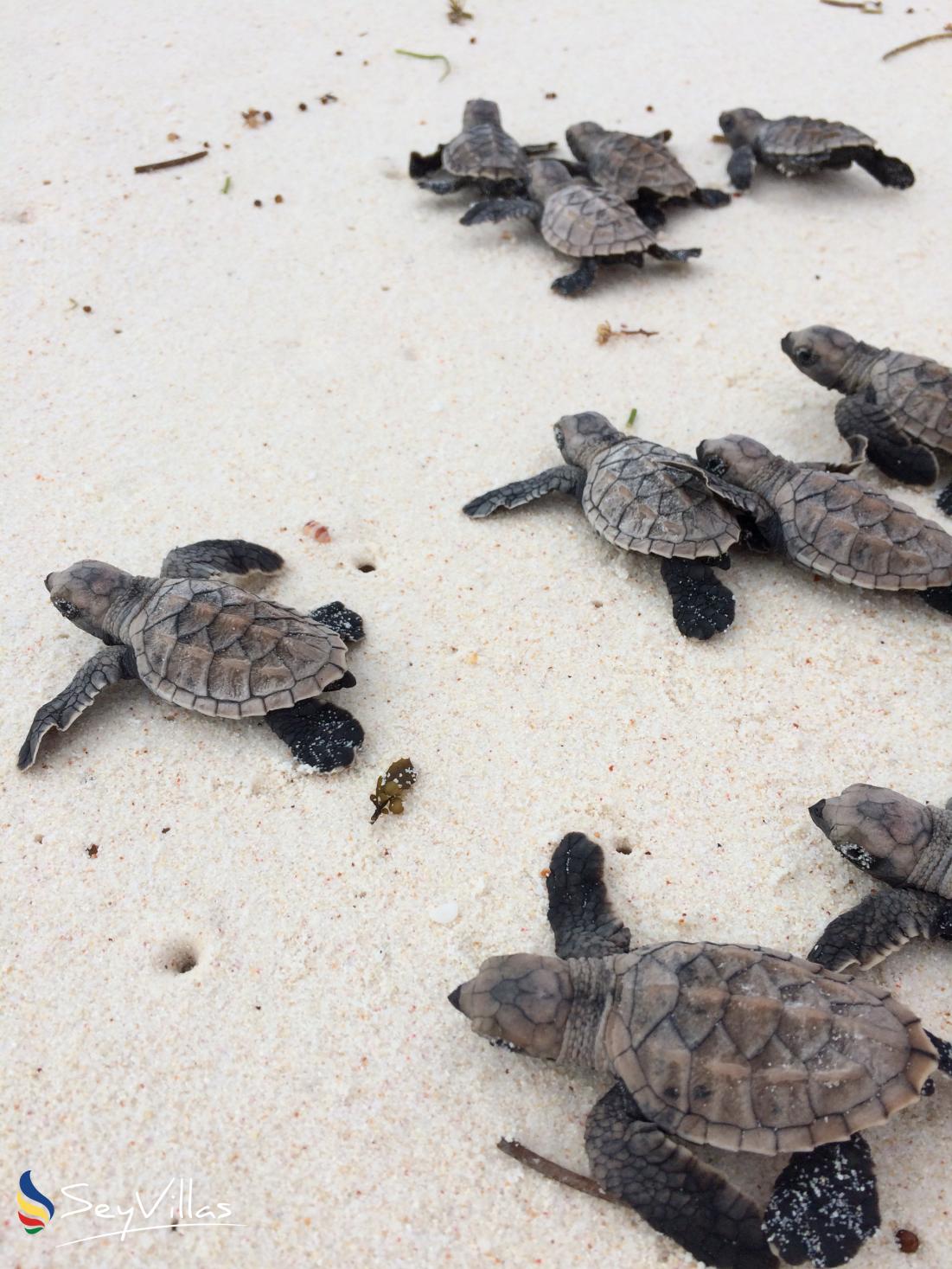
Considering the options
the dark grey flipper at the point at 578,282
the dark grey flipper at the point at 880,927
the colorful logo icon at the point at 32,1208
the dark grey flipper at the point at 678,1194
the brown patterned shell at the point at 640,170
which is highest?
the brown patterned shell at the point at 640,170

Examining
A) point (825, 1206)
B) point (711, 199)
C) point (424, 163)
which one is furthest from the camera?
point (424, 163)

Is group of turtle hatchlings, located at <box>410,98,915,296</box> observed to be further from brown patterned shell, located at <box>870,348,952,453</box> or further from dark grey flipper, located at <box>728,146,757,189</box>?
brown patterned shell, located at <box>870,348,952,453</box>

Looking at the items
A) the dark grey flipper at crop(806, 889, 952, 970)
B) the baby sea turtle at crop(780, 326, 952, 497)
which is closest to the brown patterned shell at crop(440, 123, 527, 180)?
the baby sea turtle at crop(780, 326, 952, 497)

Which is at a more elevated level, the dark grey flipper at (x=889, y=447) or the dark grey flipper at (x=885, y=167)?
the dark grey flipper at (x=885, y=167)

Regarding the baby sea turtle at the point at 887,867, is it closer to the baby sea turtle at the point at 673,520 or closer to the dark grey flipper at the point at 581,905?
the dark grey flipper at the point at 581,905

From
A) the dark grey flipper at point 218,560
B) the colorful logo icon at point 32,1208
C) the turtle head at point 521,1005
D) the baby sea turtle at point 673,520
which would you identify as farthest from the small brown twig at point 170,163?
the colorful logo icon at point 32,1208

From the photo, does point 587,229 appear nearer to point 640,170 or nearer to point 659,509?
point 640,170

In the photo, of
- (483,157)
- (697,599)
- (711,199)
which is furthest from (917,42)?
(697,599)
